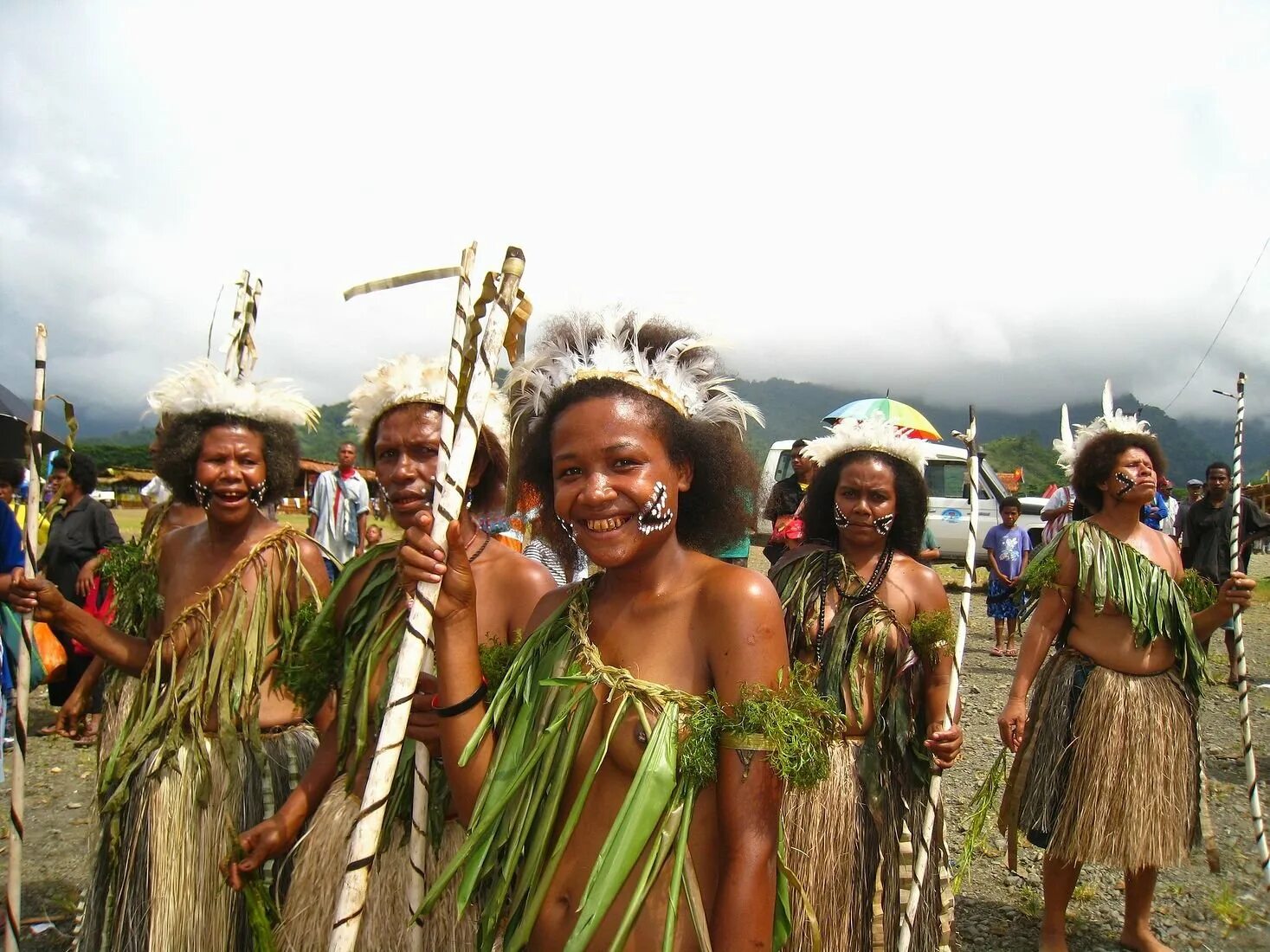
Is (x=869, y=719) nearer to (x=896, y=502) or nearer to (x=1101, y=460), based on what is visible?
(x=896, y=502)

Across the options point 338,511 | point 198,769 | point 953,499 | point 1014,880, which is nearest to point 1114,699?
Answer: point 1014,880

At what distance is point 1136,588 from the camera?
12.7 feet

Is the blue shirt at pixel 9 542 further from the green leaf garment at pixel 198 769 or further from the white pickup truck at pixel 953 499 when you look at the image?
the white pickup truck at pixel 953 499

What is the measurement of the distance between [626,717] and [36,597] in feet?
7.45

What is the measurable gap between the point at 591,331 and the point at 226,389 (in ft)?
6.04

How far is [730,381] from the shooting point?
7.45 ft

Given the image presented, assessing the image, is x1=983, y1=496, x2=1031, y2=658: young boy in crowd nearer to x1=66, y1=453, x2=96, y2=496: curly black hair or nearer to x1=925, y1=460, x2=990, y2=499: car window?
x1=925, y1=460, x2=990, y2=499: car window

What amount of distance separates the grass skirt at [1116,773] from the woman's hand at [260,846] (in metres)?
3.31

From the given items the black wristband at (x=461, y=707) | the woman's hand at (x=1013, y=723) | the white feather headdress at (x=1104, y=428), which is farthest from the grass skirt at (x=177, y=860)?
the white feather headdress at (x=1104, y=428)

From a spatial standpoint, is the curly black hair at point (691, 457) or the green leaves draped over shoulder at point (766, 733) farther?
the curly black hair at point (691, 457)

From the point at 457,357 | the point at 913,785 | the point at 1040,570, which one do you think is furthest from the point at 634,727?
the point at 1040,570

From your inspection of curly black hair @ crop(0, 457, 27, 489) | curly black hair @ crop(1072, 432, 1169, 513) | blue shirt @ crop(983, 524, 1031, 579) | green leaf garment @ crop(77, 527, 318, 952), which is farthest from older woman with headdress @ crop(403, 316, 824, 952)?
blue shirt @ crop(983, 524, 1031, 579)

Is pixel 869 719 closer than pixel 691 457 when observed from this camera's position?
No

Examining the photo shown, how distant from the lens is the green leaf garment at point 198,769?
9.23 ft
